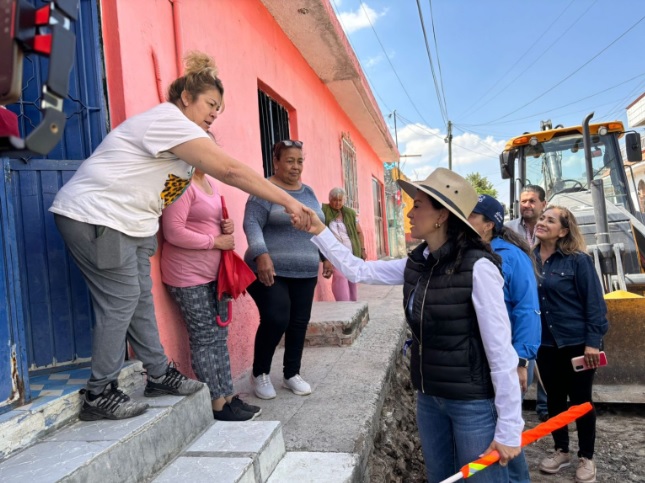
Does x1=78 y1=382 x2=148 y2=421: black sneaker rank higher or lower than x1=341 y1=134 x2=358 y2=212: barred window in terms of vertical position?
lower

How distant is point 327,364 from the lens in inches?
155

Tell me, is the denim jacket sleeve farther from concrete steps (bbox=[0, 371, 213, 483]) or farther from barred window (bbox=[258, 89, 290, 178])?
barred window (bbox=[258, 89, 290, 178])

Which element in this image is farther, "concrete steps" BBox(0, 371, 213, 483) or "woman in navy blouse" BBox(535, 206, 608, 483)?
"woman in navy blouse" BBox(535, 206, 608, 483)

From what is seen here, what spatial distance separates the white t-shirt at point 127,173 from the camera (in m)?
2.03

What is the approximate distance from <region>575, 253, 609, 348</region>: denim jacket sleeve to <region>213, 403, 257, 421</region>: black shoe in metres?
2.16

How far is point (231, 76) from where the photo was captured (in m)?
4.22

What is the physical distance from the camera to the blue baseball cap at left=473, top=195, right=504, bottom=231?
8.89 feet

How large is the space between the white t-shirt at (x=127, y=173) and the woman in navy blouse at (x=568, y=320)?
2.48m

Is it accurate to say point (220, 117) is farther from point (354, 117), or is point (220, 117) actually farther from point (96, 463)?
point (354, 117)

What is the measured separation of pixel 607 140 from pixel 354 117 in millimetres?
5505

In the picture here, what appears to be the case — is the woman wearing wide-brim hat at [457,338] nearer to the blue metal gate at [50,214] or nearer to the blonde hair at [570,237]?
the blonde hair at [570,237]

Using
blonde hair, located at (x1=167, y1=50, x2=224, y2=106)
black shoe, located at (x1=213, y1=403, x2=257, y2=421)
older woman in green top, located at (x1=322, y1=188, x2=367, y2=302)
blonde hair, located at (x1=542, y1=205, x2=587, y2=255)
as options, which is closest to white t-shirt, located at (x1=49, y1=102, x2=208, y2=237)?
blonde hair, located at (x1=167, y1=50, x2=224, y2=106)

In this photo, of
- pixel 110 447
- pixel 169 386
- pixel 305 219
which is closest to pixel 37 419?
pixel 110 447

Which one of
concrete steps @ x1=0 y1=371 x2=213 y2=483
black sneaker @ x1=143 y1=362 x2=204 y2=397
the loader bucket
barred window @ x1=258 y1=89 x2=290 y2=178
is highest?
barred window @ x1=258 y1=89 x2=290 y2=178
